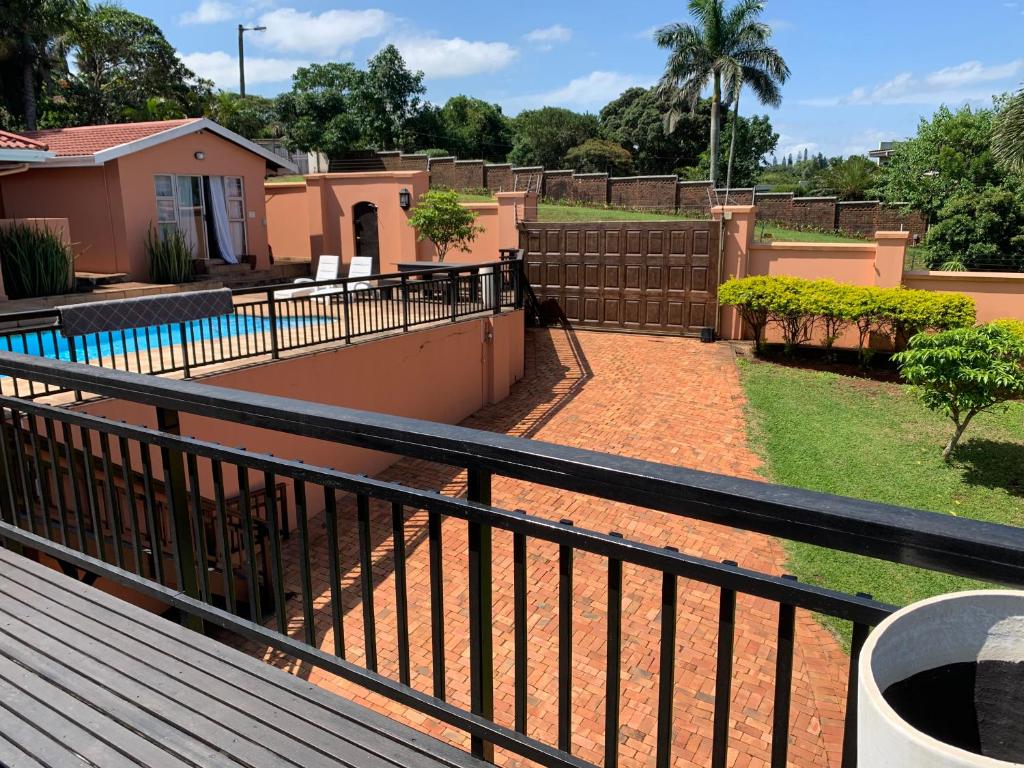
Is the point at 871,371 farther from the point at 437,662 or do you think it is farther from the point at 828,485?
the point at 437,662

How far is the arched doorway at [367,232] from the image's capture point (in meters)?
16.8

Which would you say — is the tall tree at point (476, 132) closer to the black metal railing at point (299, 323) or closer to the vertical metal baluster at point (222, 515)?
the black metal railing at point (299, 323)

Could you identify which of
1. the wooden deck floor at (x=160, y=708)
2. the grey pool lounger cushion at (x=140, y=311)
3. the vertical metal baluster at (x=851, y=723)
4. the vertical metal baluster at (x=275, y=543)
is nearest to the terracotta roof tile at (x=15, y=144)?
the grey pool lounger cushion at (x=140, y=311)

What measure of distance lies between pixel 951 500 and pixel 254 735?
7.66 meters

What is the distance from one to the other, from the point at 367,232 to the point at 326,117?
68.9 ft

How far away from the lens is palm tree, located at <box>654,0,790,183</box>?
27422 mm

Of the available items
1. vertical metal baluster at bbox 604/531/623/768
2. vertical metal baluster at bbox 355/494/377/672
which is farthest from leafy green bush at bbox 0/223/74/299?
vertical metal baluster at bbox 604/531/623/768

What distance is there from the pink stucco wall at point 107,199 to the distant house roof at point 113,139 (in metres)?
0.25

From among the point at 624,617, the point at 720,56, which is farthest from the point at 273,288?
the point at 720,56

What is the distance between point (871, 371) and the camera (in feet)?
39.9

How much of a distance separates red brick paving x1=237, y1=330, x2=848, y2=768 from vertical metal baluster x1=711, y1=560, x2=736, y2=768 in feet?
11.6

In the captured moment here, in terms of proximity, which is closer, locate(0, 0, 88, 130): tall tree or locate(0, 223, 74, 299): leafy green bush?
locate(0, 223, 74, 299): leafy green bush

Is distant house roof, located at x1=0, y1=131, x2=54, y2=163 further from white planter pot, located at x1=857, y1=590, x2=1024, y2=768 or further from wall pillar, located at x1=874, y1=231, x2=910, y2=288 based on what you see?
wall pillar, located at x1=874, y1=231, x2=910, y2=288

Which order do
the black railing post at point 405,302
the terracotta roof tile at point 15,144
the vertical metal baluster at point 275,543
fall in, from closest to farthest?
the vertical metal baluster at point 275,543
the black railing post at point 405,302
the terracotta roof tile at point 15,144
